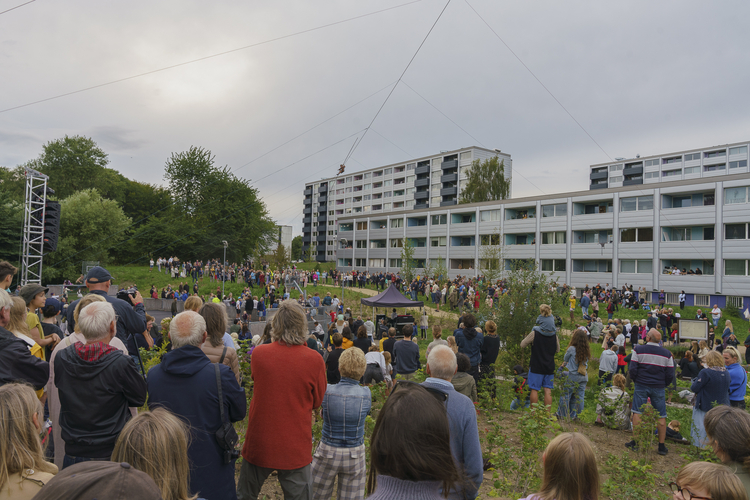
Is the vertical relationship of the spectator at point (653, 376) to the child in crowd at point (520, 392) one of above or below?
above

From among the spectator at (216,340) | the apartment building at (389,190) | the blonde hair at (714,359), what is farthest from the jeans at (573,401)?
the apartment building at (389,190)

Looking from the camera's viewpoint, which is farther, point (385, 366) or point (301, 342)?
point (385, 366)

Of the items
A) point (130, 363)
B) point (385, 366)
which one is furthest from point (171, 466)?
point (385, 366)

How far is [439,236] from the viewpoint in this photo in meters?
55.1

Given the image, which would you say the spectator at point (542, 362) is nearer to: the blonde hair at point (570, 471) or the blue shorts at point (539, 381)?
the blue shorts at point (539, 381)

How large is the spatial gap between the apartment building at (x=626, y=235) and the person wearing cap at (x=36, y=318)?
103 feet

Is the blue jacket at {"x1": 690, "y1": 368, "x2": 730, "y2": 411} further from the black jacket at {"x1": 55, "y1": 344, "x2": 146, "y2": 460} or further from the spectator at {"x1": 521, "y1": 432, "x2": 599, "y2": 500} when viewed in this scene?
the black jacket at {"x1": 55, "y1": 344, "x2": 146, "y2": 460}

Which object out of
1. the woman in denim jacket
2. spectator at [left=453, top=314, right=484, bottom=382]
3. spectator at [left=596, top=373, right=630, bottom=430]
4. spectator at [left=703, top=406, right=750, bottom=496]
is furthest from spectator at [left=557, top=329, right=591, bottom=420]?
the woman in denim jacket

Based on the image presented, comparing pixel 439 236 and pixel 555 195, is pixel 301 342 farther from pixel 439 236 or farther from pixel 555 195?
pixel 439 236

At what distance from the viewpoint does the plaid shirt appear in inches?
110

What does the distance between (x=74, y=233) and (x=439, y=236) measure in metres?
40.1

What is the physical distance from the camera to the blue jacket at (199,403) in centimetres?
280

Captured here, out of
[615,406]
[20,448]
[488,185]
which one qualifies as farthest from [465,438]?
[488,185]

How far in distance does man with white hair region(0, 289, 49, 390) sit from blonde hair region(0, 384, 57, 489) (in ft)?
5.19
